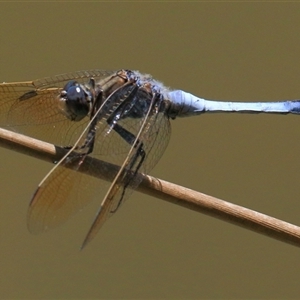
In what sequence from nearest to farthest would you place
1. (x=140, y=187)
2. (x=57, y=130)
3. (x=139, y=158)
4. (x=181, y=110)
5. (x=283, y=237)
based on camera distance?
(x=283, y=237) < (x=140, y=187) < (x=139, y=158) < (x=57, y=130) < (x=181, y=110)

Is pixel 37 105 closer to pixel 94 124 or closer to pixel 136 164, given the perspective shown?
pixel 94 124

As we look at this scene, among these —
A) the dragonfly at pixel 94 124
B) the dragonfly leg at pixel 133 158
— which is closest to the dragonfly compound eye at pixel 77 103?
the dragonfly at pixel 94 124

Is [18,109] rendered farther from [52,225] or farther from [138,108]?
[52,225]

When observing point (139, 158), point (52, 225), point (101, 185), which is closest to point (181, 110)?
point (139, 158)

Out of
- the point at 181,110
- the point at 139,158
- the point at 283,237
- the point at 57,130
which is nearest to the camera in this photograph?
the point at 283,237

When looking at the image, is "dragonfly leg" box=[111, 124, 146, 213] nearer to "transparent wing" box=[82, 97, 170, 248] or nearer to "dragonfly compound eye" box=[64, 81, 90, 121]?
"transparent wing" box=[82, 97, 170, 248]

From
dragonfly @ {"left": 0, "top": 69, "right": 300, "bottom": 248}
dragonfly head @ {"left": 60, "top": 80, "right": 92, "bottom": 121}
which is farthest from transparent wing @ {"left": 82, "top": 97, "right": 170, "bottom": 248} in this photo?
dragonfly head @ {"left": 60, "top": 80, "right": 92, "bottom": 121}

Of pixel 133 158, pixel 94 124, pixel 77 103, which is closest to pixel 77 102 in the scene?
pixel 77 103
